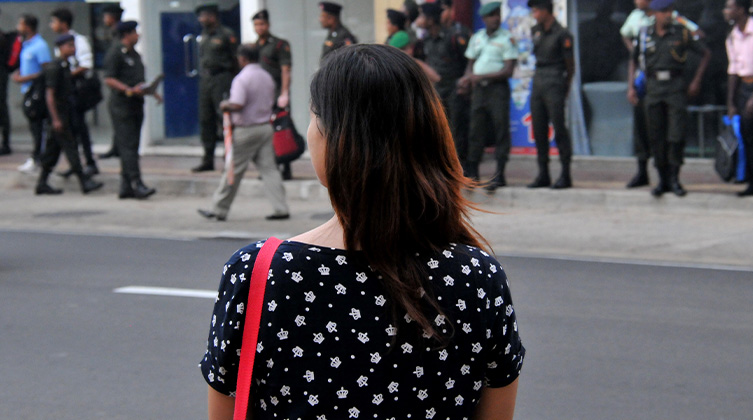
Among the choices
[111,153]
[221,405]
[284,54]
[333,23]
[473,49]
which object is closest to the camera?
[221,405]

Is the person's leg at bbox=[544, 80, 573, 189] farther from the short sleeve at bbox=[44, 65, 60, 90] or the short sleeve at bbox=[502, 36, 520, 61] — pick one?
the short sleeve at bbox=[44, 65, 60, 90]

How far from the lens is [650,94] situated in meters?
10.8

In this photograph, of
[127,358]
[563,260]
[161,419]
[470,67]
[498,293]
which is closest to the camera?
[498,293]

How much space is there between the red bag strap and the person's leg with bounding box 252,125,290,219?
880cm

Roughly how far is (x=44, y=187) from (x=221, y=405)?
1195cm

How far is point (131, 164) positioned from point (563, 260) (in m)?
6.00

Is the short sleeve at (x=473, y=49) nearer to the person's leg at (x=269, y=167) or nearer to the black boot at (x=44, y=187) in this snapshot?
the person's leg at (x=269, y=167)

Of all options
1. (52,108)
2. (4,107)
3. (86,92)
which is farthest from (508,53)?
(4,107)

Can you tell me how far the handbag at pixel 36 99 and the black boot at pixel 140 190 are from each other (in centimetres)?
154

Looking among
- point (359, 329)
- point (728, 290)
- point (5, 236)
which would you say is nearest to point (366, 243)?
point (359, 329)

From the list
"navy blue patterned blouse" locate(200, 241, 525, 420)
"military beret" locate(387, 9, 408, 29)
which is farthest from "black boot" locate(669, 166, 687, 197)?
"navy blue patterned blouse" locate(200, 241, 525, 420)

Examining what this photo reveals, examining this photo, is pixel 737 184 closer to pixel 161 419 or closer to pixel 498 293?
pixel 161 419

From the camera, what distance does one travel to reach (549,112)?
454 inches

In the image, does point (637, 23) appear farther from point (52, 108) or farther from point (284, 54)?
point (52, 108)
